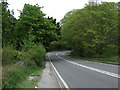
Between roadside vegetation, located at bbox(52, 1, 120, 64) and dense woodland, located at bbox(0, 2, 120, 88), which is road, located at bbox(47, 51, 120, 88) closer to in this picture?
dense woodland, located at bbox(0, 2, 120, 88)

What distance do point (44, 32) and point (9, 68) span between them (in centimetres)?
2213

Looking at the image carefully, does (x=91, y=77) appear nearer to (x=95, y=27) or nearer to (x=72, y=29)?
(x=95, y=27)

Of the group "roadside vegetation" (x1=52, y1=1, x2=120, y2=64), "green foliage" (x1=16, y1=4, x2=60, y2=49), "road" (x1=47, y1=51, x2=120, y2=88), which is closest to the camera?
"road" (x1=47, y1=51, x2=120, y2=88)

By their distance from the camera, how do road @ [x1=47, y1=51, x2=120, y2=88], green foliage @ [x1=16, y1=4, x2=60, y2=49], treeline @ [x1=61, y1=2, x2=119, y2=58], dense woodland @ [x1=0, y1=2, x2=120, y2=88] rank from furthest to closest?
treeline @ [x1=61, y1=2, x2=119, y2=58]
green foliage @ [x1=16, y1=4, x2=60, y2=49]
dense woodland @ [x1=0, y1=2, x2=120, y2=88]
road @ [x1=47, y1=51, x2=120, y2=88]

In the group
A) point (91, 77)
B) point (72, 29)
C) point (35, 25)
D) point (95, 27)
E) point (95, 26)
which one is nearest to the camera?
→ point (91, 77)

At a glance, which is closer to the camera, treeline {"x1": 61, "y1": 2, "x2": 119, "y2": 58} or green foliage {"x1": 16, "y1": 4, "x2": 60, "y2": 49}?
green foliage {"x1": 16, "y1": 4, "x2": 60, "y2": 49}

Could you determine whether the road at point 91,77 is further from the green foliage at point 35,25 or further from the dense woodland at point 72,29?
the green foliage at point 35,25

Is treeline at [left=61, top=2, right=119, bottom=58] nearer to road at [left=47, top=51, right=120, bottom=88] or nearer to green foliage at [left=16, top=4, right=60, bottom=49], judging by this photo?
green foliage at [left=16, top=4, right=60, bottom=49]

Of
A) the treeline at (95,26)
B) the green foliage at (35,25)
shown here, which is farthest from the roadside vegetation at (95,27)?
the green foliage at (35,25)

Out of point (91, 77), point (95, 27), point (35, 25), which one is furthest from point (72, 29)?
point (91, 77)

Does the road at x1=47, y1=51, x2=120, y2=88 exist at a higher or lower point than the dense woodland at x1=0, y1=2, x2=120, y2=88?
lower

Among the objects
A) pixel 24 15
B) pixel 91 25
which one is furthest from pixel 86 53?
pixel 24 15

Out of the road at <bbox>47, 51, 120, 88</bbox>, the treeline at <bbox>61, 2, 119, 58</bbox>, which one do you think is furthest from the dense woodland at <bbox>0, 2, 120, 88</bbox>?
the road at <bbox>47, 51, 120, 88</bbox>

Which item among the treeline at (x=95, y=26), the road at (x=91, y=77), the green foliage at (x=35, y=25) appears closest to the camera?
the road at (x=91, y=77)
